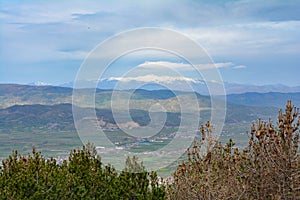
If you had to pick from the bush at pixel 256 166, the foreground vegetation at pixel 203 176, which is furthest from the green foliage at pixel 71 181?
the bush at pixel 256 166

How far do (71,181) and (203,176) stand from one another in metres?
7.55

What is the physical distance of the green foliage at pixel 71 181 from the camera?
17.5 metres

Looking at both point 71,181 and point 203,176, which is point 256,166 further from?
point 71,181

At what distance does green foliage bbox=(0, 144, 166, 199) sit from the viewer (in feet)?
57.5

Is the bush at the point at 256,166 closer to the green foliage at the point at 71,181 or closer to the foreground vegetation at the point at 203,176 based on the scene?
the foreground vegetation at the point at 203,176

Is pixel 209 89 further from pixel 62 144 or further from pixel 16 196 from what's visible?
pixel 62 144

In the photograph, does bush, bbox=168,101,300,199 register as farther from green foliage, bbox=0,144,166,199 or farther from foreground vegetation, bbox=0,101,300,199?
green foliage, bbox=0,144,166,199

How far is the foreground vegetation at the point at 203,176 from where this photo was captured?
12.1 meters

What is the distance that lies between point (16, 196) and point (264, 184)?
385 inches

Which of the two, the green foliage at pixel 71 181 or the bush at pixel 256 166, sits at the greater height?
the bush at pixel 256 166

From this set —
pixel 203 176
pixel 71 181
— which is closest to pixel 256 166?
pixel 203 176

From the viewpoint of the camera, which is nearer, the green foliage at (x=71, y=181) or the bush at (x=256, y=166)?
the bush at (x=256, y=166)

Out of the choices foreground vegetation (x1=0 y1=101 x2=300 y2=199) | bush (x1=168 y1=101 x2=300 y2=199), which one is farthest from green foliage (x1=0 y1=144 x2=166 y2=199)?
bush (x1=168 y1=101 x2=300 y2=199)

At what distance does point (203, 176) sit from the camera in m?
13.0
